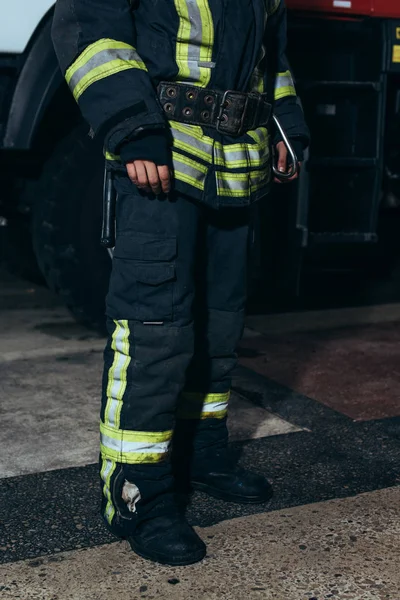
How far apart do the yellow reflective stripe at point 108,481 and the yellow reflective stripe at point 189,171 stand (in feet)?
2.47

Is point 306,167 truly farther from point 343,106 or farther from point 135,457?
point 135,457

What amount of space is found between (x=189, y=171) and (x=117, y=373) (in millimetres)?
545

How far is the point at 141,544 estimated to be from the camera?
2.51 meters

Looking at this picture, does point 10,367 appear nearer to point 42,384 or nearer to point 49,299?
point 42,384

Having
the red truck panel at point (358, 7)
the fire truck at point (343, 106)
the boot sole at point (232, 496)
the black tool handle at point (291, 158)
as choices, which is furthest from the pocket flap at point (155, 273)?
the red truck panel at point (358, 7)

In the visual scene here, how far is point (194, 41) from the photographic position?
2.48 metres

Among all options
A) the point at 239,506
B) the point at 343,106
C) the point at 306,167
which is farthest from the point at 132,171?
the point at 343,106

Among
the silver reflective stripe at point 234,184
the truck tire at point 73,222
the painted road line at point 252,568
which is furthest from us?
the truck tire at point 73,222

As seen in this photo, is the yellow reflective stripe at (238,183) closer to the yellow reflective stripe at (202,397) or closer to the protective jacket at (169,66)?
the protective jacket at (169,66)

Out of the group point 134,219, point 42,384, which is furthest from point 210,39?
point 42,384

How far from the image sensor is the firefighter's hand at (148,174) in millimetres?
2400

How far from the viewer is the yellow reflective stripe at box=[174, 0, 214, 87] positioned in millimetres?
2453

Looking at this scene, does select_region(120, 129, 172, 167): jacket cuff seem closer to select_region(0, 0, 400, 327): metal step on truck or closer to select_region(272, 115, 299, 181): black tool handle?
select_region(272, 115, 299, 181): black tool handle

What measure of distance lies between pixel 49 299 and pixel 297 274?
1575 millimetres
